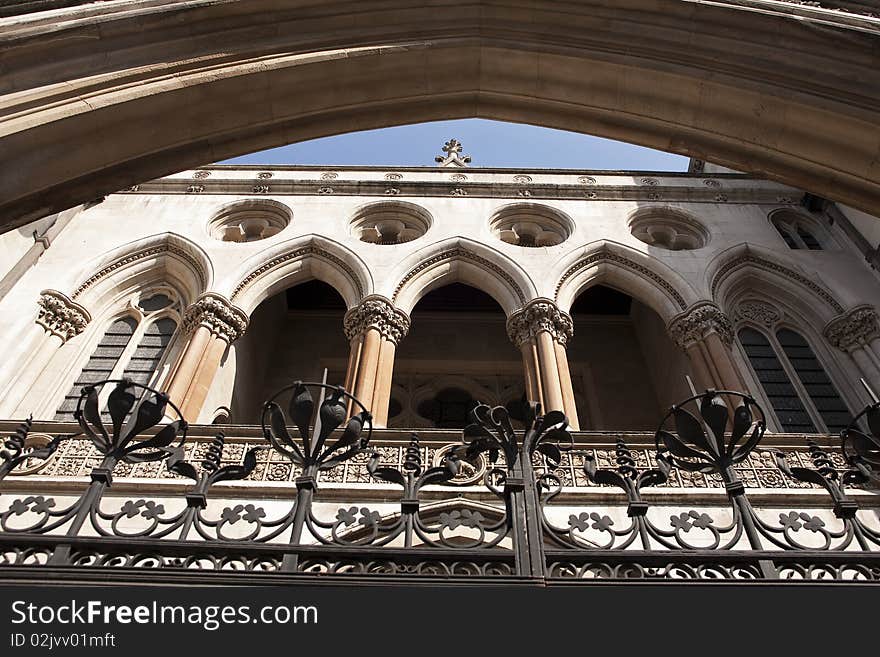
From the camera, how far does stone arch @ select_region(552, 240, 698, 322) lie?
10453 millimetres

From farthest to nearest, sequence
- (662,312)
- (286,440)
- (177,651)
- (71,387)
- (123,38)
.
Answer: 1. (662,312)
2. (71,387)
3. (123,38)
4. (286,440)
5. (177,651)

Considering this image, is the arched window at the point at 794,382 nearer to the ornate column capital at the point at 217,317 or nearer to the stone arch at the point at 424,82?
the stone arch at the point at 424,82

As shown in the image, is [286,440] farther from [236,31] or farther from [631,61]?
[631,61]

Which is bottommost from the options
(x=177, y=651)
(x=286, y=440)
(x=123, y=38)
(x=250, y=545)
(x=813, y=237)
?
(x=177, y=651)

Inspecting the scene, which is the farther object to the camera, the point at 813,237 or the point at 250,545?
the point at 813,237

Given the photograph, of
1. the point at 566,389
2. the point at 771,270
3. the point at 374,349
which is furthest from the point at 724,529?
the point at 771,270

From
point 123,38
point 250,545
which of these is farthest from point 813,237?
point 250,545

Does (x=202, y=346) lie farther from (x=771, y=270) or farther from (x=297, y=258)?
(x=771, y=270)

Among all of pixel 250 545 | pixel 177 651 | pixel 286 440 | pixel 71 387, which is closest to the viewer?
pixel 177 651

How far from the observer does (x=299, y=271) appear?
11.2m

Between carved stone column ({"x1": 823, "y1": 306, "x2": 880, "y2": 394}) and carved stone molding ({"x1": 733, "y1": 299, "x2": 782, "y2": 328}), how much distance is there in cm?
78

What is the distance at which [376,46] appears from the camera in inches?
226

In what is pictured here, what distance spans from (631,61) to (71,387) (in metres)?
8.01

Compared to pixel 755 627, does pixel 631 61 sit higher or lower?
higher
